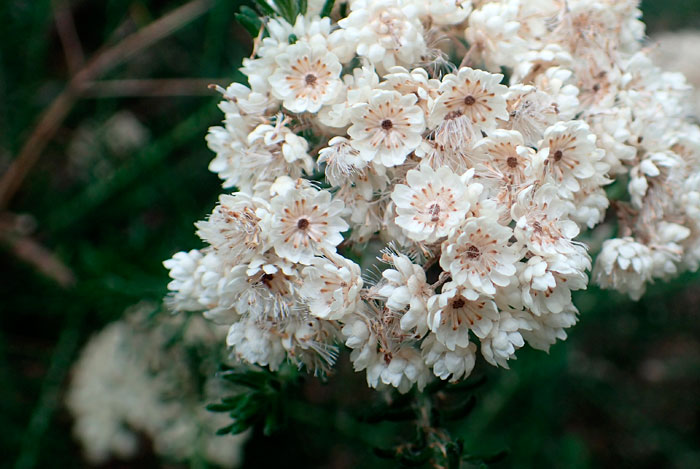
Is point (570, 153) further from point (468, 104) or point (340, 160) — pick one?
point (340, 160)

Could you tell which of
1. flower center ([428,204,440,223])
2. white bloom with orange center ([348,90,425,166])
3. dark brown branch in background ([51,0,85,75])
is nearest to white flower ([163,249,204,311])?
white bloom with orange center ([348,90,425,166])

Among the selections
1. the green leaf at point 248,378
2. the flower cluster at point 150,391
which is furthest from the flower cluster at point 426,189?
the flower cluster at point 150,391

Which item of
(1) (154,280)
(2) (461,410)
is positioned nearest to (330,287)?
(2) (461,410)

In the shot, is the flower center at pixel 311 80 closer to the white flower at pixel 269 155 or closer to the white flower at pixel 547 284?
the white flower at pixel 269 155

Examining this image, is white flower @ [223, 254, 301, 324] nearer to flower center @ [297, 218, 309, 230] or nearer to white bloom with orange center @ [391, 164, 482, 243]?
flower center @ [297, 218, 309, 230]

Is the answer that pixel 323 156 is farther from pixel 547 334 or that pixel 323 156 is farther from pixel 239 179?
pixel 547 334

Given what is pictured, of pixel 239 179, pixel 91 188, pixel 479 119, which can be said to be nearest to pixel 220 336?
pixel 239 179
